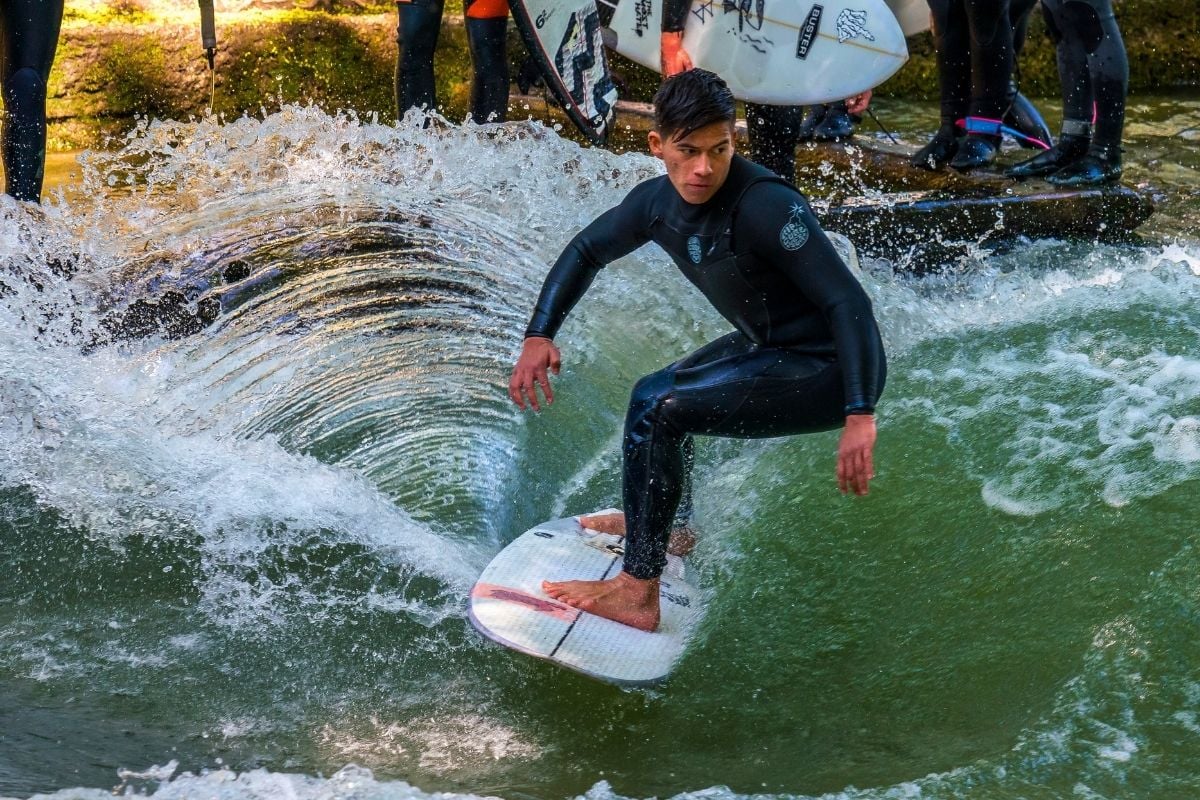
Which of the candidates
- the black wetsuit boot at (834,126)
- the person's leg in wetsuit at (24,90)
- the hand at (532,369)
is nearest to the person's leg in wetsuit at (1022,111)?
the black wetsuit boot at (834,126)

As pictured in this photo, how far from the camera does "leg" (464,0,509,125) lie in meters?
5.70

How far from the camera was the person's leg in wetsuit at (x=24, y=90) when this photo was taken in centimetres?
496

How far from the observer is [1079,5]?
20.0 feet

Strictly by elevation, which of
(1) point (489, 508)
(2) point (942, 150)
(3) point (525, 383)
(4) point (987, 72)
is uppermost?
(4) point (987, 72)

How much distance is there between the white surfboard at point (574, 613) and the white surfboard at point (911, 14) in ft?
13.7

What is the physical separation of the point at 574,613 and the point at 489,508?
2.68ft

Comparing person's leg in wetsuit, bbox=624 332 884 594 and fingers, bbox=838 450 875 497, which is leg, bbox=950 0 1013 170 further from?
fingers, bbox=838 450 875 497

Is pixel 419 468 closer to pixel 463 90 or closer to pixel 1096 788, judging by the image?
pixel 1096 788

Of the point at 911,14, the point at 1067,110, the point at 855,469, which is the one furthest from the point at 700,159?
the point at 911,14

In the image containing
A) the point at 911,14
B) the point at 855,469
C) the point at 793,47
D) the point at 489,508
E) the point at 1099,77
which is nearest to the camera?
the point at 855,469

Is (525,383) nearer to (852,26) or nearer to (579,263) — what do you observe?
(579,263)

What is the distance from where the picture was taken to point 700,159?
10.5 ft

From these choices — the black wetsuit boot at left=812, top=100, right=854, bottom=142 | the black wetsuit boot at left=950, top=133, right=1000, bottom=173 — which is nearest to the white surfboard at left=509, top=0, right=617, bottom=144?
the black wetsuit boot at left=812, top=100, right=854, bottom=142

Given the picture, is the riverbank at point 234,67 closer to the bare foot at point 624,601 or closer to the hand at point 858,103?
the hand at point 858,103
